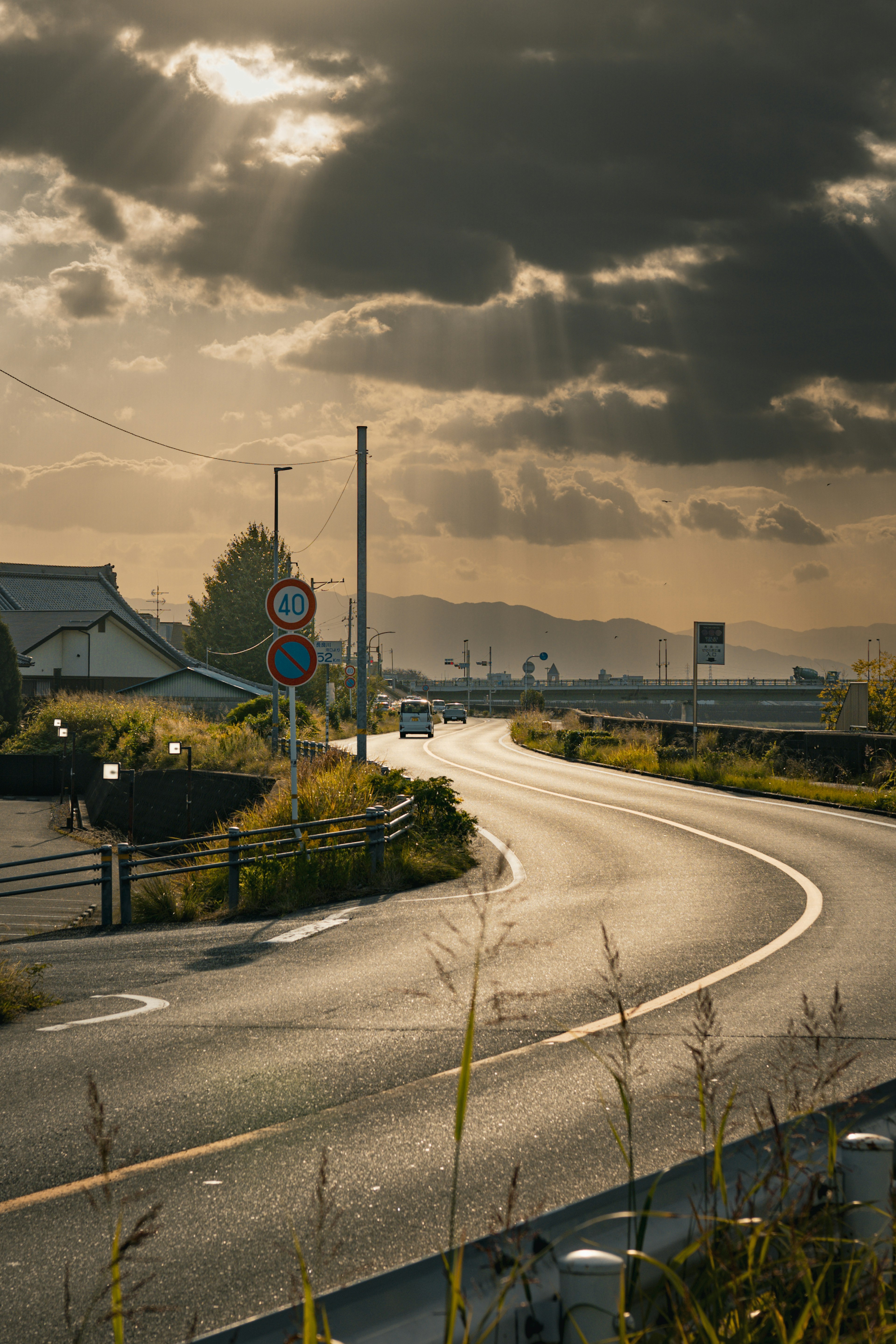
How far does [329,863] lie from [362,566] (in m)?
12.6

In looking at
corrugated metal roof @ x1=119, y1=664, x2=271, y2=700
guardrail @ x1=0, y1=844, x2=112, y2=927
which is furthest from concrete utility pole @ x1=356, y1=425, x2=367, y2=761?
corrugated metal roof @ x1=119, y1=664, x2=271, y2=700

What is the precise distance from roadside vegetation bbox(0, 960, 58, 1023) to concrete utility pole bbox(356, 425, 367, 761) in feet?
49.9

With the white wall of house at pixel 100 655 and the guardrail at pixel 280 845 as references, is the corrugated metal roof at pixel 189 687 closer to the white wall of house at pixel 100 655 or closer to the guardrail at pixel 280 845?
the white wall of house at pixel 100 655

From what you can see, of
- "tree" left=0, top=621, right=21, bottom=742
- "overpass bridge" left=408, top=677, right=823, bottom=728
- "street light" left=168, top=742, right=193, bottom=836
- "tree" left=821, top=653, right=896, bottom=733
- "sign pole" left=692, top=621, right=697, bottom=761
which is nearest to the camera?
"street light" left=168, top=742, right=193, bottom=836

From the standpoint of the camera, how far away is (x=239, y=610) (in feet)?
287

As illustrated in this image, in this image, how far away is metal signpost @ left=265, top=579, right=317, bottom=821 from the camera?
12.9 m

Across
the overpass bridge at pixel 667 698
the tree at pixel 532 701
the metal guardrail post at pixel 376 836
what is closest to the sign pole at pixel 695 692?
the metal guardrail post at pixel 376 836

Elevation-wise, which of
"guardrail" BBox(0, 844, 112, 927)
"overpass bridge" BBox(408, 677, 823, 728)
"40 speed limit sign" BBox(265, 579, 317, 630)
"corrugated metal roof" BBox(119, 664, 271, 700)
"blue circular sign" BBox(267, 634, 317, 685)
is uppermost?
"40 speed limit sign" BBox(265, 579, 317, 630)

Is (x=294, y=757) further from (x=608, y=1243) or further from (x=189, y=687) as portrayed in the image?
(x=189, y=687)

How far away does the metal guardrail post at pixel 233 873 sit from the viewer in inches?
472

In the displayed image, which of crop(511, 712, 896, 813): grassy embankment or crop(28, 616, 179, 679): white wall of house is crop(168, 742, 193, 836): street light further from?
crop(28, 616, 179, 679): white wall of house

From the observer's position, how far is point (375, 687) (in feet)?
294

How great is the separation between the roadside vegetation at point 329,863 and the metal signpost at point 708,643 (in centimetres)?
1336

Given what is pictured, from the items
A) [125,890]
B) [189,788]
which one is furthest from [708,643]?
[125,890]
